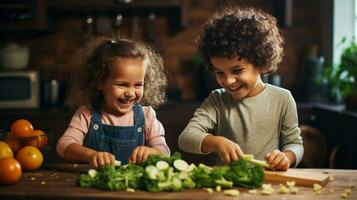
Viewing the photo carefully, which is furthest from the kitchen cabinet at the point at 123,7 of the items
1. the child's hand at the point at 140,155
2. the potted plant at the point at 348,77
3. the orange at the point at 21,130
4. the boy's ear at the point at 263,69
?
the child's hand at the point at 140,155

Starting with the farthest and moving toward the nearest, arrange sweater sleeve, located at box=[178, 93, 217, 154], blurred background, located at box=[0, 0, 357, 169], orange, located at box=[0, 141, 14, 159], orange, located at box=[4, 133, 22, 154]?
blurred background, located at box=[0, 0, 357, 169], sweater sleeve, located at box=[178, 93, 217, 154], orange, located at box=[4, 133, 22, 154], orange, located at box=[0, 141, 14, 159]

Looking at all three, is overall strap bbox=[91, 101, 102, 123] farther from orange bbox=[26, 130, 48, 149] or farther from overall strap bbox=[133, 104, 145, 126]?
orange bbox=[26, 130, 48, 149]

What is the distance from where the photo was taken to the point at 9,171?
1340 millimetres

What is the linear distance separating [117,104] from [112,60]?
151mm

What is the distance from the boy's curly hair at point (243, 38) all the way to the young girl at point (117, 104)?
234 mm

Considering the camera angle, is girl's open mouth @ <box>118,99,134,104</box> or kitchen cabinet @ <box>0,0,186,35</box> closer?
girl's open mouth @ <box>118,99,134,104</box>

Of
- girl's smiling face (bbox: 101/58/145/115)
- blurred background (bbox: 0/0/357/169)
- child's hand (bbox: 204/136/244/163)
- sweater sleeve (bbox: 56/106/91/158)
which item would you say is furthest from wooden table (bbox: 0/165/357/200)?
blurred background (bbox: 0/0/357/169)

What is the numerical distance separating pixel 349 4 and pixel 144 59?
2.53m

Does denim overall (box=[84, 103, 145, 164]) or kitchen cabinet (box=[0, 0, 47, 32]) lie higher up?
kitchen cabinet (box=[0, 0, 47, 32])

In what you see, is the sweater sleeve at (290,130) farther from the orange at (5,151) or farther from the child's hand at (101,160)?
the orange at (5,151)

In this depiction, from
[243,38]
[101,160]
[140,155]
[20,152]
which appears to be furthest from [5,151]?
[243,38]

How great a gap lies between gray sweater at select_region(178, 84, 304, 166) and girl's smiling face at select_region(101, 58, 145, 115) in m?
0.22

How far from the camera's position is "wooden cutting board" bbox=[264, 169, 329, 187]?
134 centimetres

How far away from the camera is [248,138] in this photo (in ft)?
6.08
